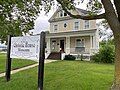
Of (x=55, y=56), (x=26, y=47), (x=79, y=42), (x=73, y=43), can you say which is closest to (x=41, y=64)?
(x=26, y=47)

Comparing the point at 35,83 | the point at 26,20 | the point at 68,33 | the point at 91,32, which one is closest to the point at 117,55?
the point at 35,83

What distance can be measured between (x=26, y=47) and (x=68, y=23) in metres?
27.8

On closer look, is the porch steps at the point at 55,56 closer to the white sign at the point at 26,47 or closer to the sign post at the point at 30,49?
the sign post at the point at 30,49

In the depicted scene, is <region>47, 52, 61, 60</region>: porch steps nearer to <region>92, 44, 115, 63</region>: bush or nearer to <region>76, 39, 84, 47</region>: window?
<region>76, 39, 84, 47</region>: window

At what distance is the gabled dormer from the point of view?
3688 cm

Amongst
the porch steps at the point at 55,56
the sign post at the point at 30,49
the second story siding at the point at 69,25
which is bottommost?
the porch steps at the point at 55,56

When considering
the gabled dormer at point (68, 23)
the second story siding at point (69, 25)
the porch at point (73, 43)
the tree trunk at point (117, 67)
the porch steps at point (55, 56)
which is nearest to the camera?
the tree trunk at point (117, 67)

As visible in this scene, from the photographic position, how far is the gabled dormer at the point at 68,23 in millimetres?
36875

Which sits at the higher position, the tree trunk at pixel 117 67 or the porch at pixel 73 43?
the porch at pixel 73 43

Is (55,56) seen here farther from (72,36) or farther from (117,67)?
(117,67)

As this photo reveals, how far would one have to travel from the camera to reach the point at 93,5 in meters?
13.9

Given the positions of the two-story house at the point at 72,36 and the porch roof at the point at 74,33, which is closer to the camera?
the porch roof at the point at 74,33

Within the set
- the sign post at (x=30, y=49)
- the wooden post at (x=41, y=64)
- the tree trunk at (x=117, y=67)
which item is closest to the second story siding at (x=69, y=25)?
the sign post at (x=30, y=49)

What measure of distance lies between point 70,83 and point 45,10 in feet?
16.5
